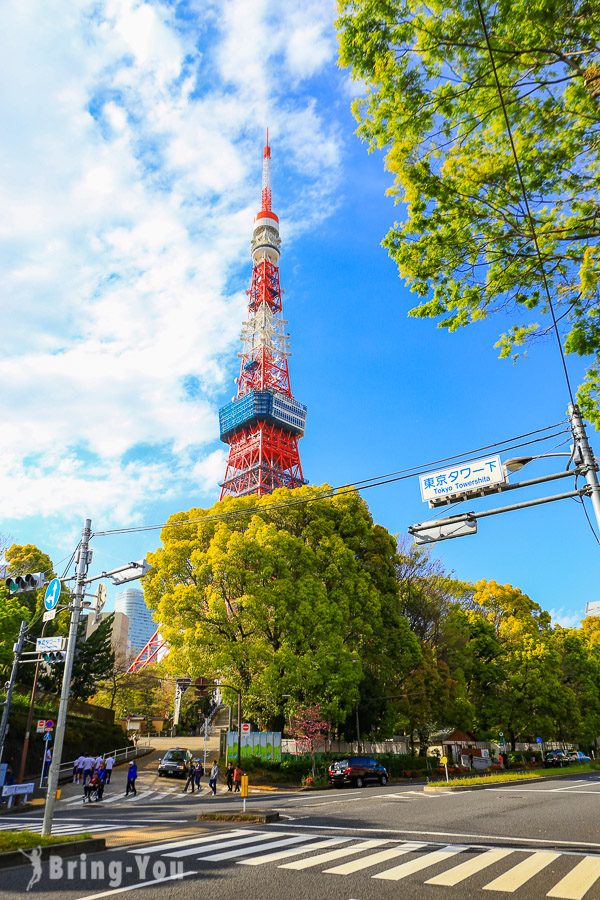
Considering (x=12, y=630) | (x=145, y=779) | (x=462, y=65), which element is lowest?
(x=145, y=779)

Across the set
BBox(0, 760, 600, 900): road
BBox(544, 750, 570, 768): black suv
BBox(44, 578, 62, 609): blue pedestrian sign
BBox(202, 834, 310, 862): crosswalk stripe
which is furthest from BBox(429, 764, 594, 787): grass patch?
BBox(44, 578, 62, 609): blue pedestrian sign

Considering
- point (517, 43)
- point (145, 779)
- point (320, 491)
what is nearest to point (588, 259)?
point (517, 43)

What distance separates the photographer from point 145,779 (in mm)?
27828

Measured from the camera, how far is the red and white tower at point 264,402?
69.2 m

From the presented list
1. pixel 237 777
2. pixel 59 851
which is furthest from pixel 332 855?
pixel 237 777

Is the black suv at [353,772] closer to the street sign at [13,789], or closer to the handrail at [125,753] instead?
the street sign at [13,789]

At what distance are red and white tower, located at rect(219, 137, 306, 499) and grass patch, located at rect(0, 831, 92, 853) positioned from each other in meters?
54.2

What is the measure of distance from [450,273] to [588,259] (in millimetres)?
2164

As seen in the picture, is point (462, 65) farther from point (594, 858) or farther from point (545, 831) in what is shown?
point (545, 831)

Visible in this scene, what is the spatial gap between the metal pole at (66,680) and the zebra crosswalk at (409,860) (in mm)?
1999

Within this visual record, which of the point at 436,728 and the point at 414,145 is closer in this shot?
the point at 414,145

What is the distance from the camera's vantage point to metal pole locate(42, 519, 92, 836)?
10047mm

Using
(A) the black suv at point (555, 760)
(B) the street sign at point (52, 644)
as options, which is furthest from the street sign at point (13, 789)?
(A) the black suv at point (555, 760)

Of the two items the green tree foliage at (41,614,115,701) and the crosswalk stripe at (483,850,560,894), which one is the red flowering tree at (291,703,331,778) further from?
the crosswalk stripe at (483,850,560,894)
